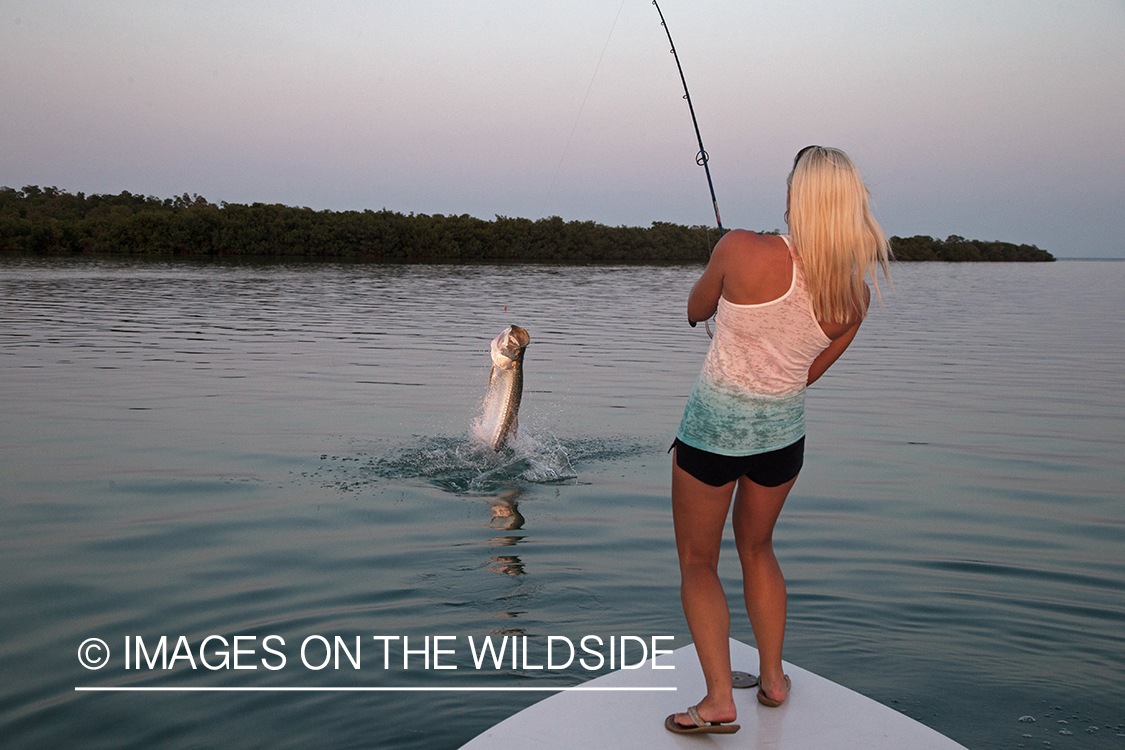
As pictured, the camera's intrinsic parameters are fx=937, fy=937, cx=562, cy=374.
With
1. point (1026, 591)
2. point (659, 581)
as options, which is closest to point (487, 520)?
point (659, 581)

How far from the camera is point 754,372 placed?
140 inches

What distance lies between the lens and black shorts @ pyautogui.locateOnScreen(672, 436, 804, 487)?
11.7ft

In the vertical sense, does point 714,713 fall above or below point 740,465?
below

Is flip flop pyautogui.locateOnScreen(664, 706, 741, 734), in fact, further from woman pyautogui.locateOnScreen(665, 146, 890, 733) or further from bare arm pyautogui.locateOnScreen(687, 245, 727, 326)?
bare arm pyautogui.locateOnScreen(687, 245, 727, 326)

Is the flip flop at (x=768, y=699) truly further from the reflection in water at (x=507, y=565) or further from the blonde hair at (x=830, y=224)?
the reflection in water at (x=507, y=565)

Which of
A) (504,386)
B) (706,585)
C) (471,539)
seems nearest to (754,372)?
(706,585)

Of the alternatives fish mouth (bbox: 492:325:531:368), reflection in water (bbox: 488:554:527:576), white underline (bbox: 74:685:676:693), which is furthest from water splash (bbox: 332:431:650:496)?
white underline (bbox: 74:685:676:693)

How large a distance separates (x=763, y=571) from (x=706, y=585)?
0.31 meters

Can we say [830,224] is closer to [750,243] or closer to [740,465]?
[750,243]

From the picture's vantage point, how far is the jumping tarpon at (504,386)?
827 cm

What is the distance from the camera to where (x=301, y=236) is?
96812 mm

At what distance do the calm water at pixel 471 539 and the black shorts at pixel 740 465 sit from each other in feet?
3.46

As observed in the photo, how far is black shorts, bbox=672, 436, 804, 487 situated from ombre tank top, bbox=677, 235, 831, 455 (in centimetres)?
3

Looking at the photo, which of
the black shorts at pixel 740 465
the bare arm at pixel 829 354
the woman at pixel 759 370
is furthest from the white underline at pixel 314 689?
the bare arm at pixel 829 354
